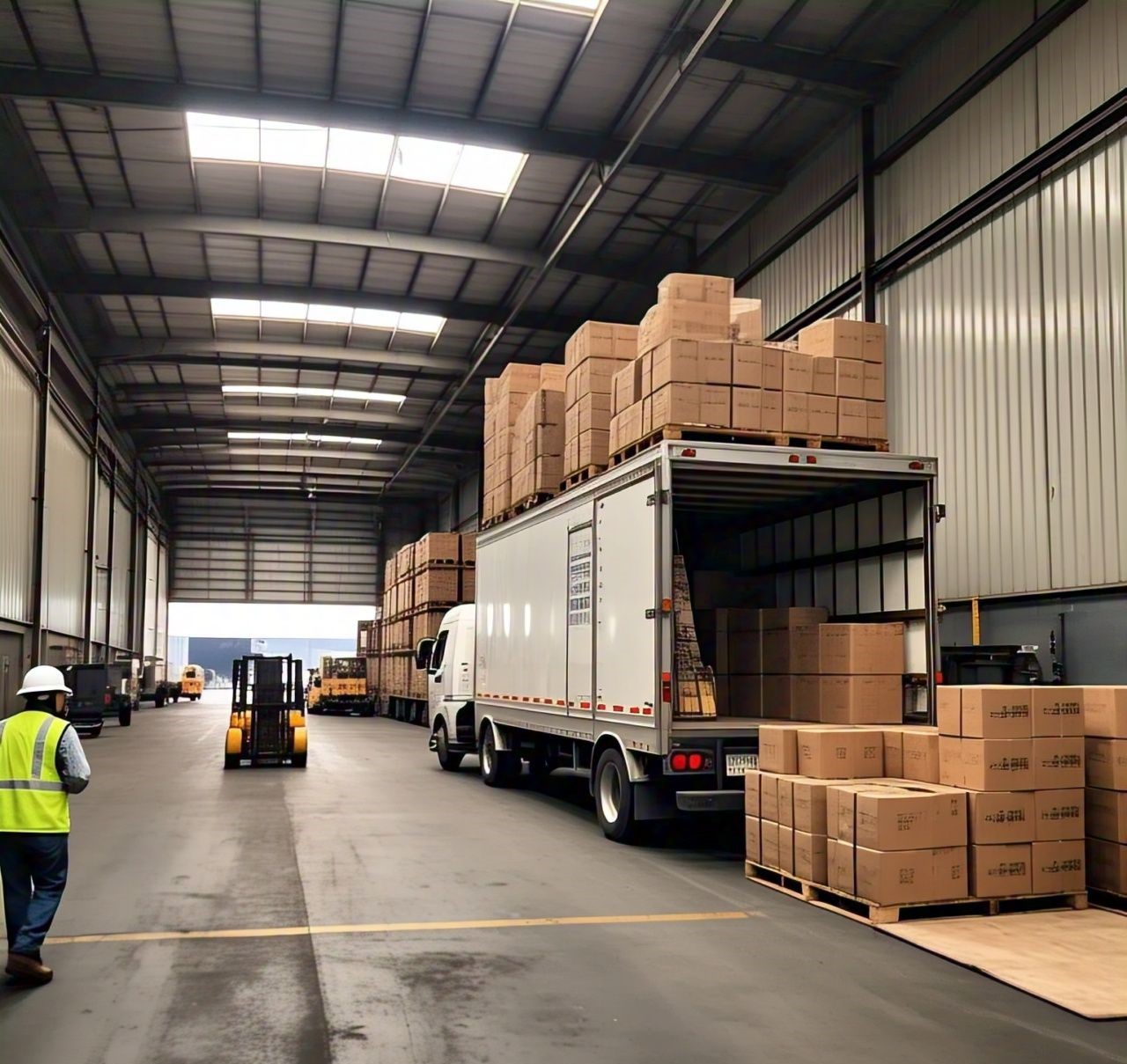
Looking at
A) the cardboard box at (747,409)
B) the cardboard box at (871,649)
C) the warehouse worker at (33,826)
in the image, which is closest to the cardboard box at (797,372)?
the cardboard box at (747,409)

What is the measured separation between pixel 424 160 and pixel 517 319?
7.06 meters

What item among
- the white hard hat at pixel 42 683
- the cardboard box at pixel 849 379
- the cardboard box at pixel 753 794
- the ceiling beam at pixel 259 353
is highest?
the ceiling beam at pixel 259 353

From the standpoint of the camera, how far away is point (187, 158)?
18406 millimetres

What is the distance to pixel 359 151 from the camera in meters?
18.2

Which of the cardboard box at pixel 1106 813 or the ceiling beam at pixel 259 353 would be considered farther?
the ceiling beam at pixel 259 353

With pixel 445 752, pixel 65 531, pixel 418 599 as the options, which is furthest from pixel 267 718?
pixel 418 599

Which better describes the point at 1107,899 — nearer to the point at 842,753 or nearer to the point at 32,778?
the point at 842,753

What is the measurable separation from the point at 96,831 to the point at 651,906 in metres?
5.98

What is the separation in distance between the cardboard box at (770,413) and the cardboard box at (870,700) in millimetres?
2254

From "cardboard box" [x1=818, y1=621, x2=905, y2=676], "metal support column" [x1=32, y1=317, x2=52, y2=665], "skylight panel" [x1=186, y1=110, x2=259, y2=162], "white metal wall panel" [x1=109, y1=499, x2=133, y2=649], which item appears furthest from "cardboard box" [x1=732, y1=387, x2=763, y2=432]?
"white metal wall panel" [x1=109, y1=499, x2=133, y2=649]

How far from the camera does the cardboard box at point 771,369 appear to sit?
32.4 feet

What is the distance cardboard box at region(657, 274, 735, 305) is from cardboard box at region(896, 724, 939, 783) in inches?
170

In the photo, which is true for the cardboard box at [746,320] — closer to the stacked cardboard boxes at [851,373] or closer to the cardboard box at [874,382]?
the stacked cardboard boxes at [851,373]

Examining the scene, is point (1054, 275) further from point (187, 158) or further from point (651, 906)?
point (187, 158)
